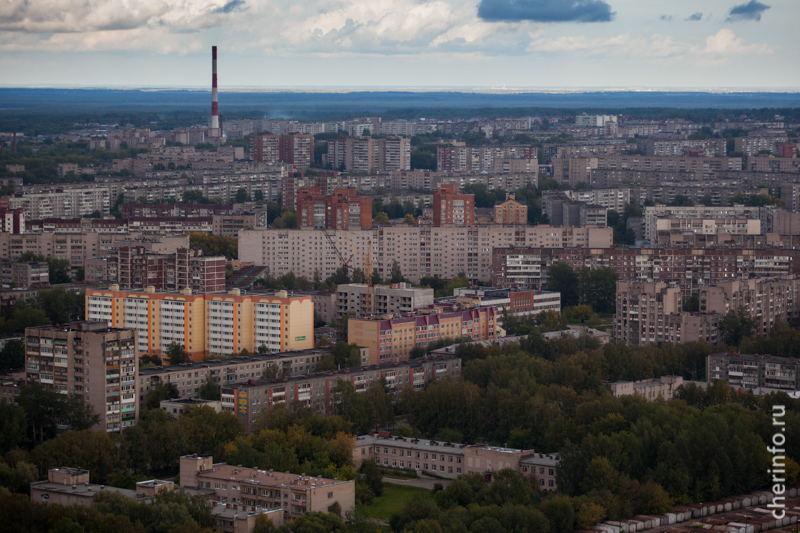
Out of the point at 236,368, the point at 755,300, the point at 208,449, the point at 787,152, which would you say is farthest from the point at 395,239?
the point at 787,152

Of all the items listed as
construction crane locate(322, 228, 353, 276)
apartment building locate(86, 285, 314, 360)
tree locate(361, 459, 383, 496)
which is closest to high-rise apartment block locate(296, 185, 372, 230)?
construction crane locate(322, 228, 353, 276)

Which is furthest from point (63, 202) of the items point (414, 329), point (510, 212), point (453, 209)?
point (414, 329)

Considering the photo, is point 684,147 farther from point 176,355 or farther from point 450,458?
point 450,458

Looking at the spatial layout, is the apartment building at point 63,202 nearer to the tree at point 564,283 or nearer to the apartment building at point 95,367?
the tree at point 564,283

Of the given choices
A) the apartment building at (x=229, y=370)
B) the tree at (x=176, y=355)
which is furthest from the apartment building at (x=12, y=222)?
the apartment building at (x=229, y=370)

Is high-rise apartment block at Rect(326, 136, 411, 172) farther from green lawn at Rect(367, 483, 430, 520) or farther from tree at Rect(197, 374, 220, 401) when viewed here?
green lawn at Rect(367, 483, 430, 520)
